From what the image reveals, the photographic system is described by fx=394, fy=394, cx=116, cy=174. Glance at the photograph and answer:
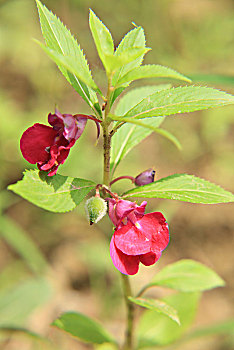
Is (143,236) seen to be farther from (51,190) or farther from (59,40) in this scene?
(59,40)

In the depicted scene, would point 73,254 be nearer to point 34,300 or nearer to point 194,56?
point 34,300

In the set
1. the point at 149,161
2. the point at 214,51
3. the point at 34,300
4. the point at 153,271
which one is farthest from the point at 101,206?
the point at 214,51

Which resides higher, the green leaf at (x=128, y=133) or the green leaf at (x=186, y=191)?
the green leaf at (x=128, y=133)

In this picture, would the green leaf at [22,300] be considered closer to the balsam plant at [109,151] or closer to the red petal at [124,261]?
the balsam plant at [109,151]

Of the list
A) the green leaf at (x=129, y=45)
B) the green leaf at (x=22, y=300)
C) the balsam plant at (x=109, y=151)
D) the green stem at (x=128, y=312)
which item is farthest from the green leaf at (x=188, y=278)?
the green leaf at (x=22, y=300)

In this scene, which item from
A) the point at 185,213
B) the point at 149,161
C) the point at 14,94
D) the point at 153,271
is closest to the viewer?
the point at 153,271

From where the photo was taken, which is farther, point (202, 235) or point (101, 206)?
point (202, 235)

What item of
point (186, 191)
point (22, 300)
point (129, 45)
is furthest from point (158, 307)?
point (22, 300)
